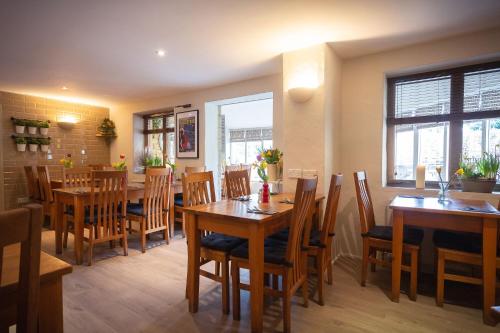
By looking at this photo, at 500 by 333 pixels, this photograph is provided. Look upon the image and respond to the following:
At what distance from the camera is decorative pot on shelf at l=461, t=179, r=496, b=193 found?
2.54 metres

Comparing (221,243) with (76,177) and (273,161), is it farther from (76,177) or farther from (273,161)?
(76,177)

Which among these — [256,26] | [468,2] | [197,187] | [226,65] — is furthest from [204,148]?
[468,2]

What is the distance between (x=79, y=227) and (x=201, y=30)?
2.42m

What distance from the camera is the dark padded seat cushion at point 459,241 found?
2.04 meters

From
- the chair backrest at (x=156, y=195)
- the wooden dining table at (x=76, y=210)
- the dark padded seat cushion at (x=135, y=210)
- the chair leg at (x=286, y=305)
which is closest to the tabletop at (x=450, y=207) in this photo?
the chair leg at (x=286, y=305)

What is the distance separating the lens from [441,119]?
2.88 meters

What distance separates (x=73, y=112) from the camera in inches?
213

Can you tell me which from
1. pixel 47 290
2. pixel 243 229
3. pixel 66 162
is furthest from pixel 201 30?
pixel 66 162

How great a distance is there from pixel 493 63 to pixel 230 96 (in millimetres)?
3171

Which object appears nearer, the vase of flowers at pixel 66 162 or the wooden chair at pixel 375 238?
the wooden chair at pixel 375 238

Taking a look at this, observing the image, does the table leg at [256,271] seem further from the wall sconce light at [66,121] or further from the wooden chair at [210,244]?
the wall sconce light at [66,121]

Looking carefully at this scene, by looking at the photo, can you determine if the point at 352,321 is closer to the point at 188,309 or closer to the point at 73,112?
the point at 188,309

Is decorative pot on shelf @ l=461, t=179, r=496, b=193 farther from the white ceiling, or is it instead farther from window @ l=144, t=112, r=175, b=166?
window @ l=144, t=112, r=175, b=166

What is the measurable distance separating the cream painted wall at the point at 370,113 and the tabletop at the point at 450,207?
435 mm
